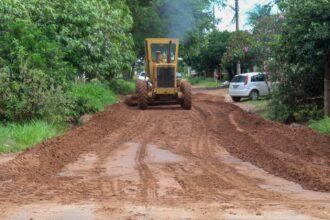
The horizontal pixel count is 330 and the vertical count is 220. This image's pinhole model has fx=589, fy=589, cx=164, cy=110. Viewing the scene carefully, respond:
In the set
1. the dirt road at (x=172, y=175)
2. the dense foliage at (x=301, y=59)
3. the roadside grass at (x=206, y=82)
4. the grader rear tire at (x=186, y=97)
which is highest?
the dense foliage at (x=301, y=59)

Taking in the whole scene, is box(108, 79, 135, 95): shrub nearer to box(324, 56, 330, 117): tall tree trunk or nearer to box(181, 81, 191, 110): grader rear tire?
box(181, 81, 191, 110): grader rear tire

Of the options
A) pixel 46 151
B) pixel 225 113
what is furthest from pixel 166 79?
pixel 46 151

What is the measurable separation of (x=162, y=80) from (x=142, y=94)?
1.11m

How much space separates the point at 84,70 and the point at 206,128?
213 inches

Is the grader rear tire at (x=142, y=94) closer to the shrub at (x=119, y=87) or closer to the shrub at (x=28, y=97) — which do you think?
the shrub at (x=28, y=97)

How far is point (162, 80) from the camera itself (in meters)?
26.5

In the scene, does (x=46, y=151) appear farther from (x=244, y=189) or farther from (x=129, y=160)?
(x=244, y=189)

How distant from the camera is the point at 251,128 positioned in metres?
18.0

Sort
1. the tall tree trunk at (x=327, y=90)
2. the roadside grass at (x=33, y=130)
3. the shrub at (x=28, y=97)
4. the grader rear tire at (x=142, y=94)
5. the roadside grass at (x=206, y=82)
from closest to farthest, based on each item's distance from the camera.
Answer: the roadside grass at (x=33, y=130) → the shrub at (x=28, y=97) → the tall tree trunk at (x=327, y=90) → the grader rear tire at (x=142, y=94) → the roadside grass at (x=206, y=82)

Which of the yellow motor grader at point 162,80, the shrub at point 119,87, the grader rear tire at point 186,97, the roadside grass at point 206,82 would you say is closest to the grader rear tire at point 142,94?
the yellow motor grader at point 162,80

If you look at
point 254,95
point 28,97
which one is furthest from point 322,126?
point 254,95

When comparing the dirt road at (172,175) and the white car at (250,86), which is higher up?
the white car at (250,86)

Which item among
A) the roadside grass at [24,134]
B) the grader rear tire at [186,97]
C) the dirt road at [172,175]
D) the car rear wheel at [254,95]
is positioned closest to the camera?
the dirt road at [172,175]

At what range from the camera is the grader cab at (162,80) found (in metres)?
26.4
